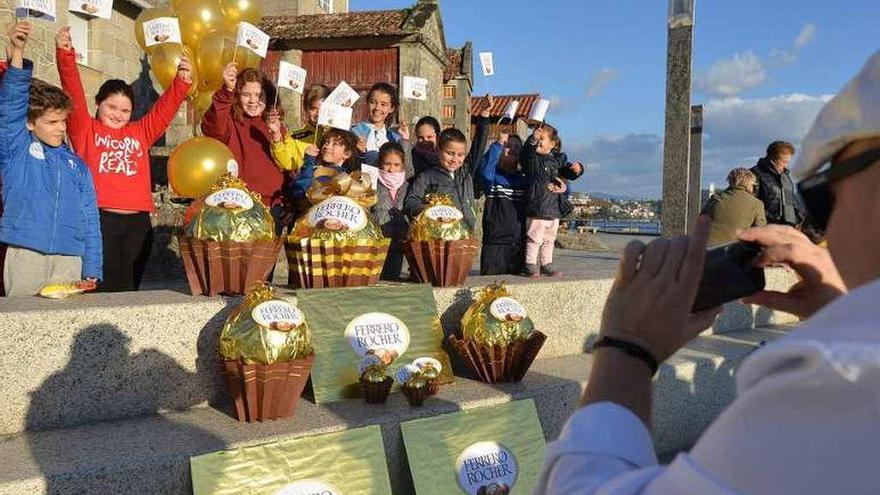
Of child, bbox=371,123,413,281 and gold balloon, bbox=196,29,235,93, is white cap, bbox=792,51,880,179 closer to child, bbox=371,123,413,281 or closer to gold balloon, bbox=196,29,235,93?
child, bbox=371,123,413,281

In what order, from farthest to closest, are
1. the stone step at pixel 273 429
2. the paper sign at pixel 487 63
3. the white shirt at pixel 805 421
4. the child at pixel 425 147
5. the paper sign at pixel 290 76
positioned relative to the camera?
the paper sign at pixel 487 63, the child at pixel 425 147, the paper sign at pixel 290 76, the stone step at pixel 273 429, the white shirt at pixel 805 421

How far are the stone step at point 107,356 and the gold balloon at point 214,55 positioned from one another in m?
3.04

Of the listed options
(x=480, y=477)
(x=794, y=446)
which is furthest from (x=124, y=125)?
(x=794, y=446)

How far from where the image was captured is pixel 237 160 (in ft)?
13.9

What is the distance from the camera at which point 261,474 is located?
2.29 metres

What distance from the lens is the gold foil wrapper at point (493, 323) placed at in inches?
128

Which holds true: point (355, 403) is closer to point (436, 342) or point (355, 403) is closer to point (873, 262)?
point (436, 342)

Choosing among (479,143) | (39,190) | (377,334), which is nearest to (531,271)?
(479,143)

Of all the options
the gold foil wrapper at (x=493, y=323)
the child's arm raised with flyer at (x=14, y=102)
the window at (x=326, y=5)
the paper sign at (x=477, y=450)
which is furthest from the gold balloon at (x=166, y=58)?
the window at (x=326, y=5)

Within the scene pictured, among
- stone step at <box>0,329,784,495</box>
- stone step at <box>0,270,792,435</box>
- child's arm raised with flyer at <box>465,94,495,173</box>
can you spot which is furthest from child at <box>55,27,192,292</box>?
child's arm raised with flyer at <box>465,94,495,173</box>

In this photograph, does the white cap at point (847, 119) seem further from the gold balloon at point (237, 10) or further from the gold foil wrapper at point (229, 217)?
the gold balloon at point (237, 10)

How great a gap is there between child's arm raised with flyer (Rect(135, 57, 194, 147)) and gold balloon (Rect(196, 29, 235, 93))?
64.6 inches

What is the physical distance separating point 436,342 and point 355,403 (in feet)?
1.88

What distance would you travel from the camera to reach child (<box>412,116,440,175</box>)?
5109 mm
